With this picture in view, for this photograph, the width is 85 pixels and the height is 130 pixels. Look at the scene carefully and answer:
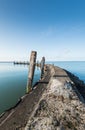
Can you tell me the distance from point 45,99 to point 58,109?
1.06 meters

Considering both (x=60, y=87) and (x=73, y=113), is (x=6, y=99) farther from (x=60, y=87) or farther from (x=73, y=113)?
(x=73, y=113)

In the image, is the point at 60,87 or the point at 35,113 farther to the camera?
the point at 60,87

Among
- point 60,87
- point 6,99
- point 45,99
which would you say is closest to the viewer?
point 45,99

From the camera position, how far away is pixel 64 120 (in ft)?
16.7

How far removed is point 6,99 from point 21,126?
27.2ft

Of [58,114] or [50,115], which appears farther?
[58,114]

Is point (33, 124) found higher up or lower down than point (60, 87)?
lower down

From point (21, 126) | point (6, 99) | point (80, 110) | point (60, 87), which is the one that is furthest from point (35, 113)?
point (6, 99)

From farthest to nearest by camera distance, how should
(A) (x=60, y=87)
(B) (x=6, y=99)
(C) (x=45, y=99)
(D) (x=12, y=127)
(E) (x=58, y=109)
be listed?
(B) (x=6, y=99) → (A) (x=60, y=87) → (C) (x=45, y=99) → (E) (x=58, y=109) → (D) (x=12, y=127)

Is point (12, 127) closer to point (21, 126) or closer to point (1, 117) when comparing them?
point (21, 126)

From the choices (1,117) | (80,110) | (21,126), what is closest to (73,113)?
(80,110)

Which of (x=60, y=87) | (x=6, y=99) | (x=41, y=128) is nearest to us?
(x=41, y=128)

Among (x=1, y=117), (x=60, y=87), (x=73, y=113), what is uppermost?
(x=60, y=87)

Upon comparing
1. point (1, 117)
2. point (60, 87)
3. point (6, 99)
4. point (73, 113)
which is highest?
point (60, 87)
